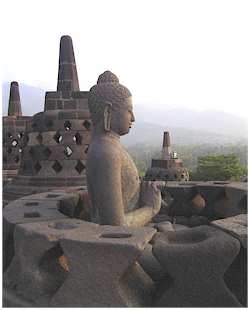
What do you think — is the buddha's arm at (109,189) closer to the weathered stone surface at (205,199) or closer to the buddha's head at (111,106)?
the buddha's head at (111,106)

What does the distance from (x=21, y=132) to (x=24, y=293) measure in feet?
→ 24.3

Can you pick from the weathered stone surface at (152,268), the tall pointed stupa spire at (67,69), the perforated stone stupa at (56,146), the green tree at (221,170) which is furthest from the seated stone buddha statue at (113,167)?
the green tree at (221,170)

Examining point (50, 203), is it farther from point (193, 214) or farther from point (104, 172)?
point (193, 214)

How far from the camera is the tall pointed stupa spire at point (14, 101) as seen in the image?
1073 cm

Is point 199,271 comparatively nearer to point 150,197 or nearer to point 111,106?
point 150,197

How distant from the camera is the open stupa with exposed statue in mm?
2102

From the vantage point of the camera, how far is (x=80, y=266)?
215 cm

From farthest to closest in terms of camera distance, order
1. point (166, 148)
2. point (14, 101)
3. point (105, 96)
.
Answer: point (166, 148), point (14, 101), point (105, 96)

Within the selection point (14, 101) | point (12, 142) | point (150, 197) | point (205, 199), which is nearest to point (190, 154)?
point (14, 101)

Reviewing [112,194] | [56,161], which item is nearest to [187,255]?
[112,194]

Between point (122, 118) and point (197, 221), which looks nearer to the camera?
point (122, 118)

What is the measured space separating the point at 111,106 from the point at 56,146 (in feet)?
9.79

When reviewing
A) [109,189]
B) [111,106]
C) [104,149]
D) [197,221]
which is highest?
[111,106]

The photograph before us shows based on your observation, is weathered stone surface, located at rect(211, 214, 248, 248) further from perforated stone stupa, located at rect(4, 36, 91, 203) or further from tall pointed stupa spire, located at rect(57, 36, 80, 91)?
tall pointed stupa spire, located at rect(57, 36, 80, 91)
